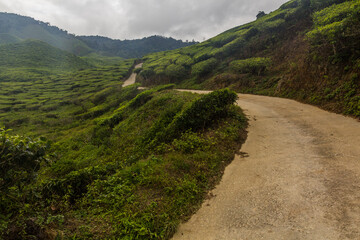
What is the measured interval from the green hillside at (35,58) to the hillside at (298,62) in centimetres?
6777

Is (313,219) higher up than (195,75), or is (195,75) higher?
(195,75)

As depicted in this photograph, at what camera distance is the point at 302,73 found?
16.8m

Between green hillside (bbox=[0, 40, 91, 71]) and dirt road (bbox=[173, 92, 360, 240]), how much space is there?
104435 mm

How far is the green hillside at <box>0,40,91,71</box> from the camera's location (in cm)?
8225

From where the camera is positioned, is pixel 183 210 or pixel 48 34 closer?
pixel 183 210

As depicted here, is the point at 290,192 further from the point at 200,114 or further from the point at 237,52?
the point at 237,52

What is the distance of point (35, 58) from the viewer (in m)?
89.1

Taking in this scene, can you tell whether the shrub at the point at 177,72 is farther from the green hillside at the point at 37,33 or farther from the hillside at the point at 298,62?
the green hillside at the point at 37,33

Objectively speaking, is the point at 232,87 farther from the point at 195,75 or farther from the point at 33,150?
the point at 33,150

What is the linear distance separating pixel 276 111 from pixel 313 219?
35.4 ft

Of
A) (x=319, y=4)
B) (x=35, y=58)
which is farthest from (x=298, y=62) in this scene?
(x=35, y=58)

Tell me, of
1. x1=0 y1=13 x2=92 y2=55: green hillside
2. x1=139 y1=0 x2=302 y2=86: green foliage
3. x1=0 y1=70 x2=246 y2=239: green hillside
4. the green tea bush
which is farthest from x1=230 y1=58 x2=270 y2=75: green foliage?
x1=0 y1=13 x2=92 y2=55: green hillside

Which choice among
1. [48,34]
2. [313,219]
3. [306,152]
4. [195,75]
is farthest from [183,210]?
[48,34]

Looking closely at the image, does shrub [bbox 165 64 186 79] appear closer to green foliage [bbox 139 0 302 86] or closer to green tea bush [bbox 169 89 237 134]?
green foliage [bbox 139 0 302 86]
